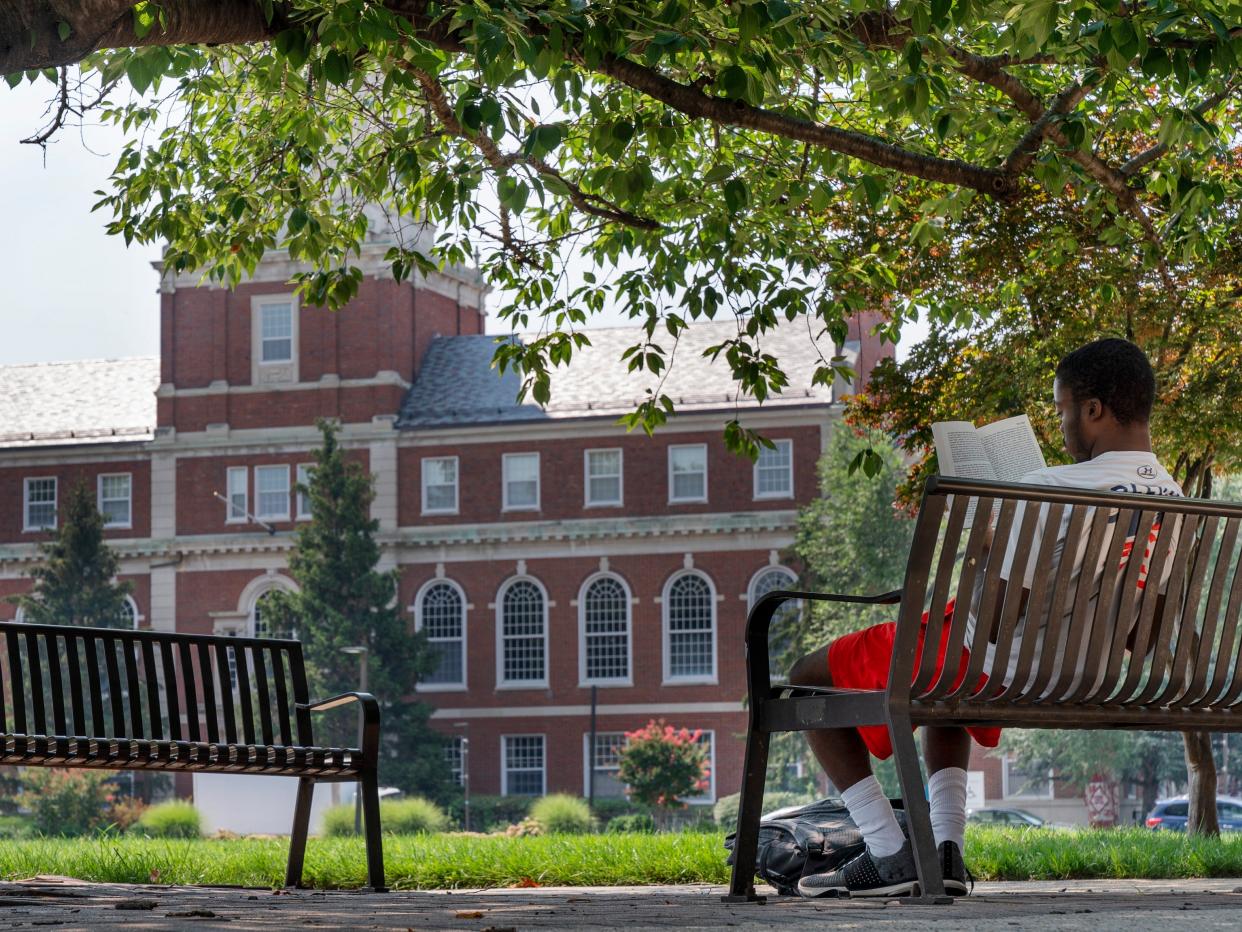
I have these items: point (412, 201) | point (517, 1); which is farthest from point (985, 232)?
point (517, 1)

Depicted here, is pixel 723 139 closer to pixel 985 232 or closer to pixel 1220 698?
pixel 985 232

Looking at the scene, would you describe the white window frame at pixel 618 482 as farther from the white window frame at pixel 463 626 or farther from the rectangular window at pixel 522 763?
the rectangular window at pixel 522 763

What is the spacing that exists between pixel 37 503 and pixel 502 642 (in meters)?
14.9

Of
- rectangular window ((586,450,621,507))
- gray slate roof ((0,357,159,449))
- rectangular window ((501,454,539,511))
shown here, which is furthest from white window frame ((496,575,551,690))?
gray slate roof ((0,357,159,449))

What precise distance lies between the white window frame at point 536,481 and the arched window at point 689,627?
4.44 m

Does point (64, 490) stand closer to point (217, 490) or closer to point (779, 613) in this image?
point (217, 490)

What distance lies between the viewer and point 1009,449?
13.8 feet

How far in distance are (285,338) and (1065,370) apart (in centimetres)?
4633

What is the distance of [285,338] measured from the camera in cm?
4916

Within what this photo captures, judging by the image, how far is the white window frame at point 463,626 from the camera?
4597 cm

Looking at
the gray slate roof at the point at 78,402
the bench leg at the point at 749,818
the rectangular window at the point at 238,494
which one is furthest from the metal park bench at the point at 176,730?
the gray slate roof at the point at 78,402

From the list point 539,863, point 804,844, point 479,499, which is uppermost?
point 479,499

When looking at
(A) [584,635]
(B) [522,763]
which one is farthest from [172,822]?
(A) [584,635]

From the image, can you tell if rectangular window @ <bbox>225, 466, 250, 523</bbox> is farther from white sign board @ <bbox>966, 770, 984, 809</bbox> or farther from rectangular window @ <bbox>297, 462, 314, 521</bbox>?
white sign board @ <bbox>966, 770, 984, 809</bbox>
